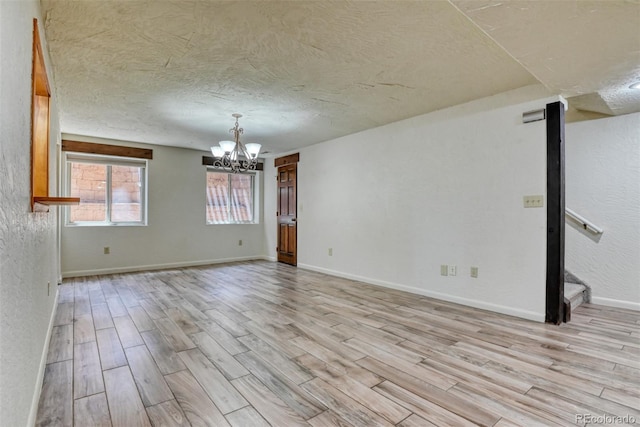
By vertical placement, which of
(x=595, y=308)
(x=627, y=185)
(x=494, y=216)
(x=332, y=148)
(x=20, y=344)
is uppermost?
(x=332, y=148)

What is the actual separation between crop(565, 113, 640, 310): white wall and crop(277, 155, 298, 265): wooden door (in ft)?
14.0

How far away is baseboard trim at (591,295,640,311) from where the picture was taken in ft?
11.1

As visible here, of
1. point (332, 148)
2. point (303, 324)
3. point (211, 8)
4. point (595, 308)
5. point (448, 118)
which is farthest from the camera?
point (332, 148)

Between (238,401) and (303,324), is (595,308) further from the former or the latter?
(238,401)

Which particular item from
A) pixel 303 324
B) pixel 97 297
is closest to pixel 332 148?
pixel 303 324

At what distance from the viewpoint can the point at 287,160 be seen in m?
6.39

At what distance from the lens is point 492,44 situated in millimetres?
2275

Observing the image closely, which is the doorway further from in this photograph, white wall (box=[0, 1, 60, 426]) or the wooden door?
white wall (box=[0, 1, 60, 426])

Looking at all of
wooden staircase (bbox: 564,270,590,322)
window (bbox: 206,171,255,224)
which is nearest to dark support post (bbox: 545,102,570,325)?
wooden staircase (bbox: 564,270,590,322)

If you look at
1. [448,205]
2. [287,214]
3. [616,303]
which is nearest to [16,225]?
[448,205]

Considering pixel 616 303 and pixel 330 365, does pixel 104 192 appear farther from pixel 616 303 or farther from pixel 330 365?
pixel 616 303

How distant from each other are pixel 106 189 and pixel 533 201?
20.2 ft

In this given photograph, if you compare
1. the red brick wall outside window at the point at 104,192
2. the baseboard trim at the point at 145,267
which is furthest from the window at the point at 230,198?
the red brick wall outside window at the point at 104,192

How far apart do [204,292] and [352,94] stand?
9.98 feet
